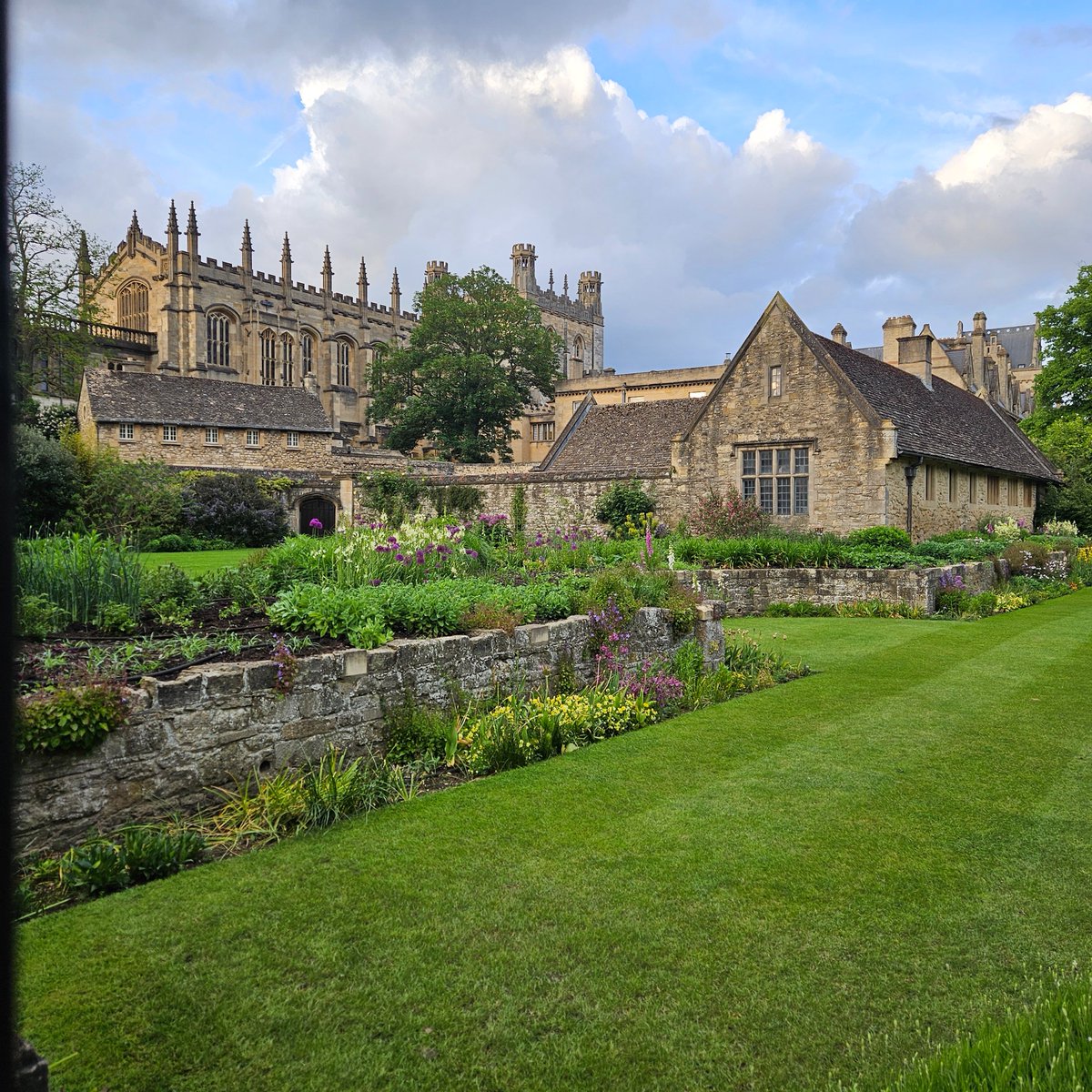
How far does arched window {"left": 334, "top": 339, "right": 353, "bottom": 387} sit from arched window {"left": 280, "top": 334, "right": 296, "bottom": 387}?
210 inches

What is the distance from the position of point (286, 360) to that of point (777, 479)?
52.5 m

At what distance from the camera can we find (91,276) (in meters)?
44.8

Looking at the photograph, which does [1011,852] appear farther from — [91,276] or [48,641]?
[91,276]

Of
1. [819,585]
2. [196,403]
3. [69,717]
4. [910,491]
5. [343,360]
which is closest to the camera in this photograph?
[69,717]

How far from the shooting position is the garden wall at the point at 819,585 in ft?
56.1

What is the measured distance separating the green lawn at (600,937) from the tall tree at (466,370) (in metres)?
43.5

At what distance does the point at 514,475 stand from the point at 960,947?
25191 millimetres

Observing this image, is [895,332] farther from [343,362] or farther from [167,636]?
[343,362]

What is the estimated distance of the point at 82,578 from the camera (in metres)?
7.22

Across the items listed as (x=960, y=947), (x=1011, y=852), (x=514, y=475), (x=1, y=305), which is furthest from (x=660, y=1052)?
(x=514, y=475)

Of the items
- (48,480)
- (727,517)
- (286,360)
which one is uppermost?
(286,360)

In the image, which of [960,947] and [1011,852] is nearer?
[960,947]

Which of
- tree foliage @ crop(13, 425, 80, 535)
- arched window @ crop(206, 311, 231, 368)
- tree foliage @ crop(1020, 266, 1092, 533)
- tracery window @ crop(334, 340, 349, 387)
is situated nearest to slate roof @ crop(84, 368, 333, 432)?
tree foliage @ crop(13, 425, 80, 535)

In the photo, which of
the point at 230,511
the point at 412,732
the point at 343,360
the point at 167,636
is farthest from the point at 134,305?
the point at 412,732
